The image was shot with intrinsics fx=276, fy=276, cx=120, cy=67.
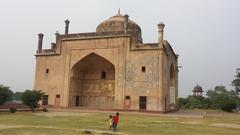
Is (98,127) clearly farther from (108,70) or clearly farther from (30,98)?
(108,70)

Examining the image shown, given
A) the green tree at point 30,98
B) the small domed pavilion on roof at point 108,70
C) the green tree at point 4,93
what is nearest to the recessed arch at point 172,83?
the small domed pavilion on roof at point 108,70

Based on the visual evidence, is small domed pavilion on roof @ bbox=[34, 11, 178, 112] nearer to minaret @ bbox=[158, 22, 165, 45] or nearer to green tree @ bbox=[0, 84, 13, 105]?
minaret @ bbox=[158, 22, 165, 45]

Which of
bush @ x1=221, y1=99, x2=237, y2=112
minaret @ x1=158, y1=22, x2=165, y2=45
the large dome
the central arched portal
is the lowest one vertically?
bush @ x1=221, y1=99, x2=237, y2=112

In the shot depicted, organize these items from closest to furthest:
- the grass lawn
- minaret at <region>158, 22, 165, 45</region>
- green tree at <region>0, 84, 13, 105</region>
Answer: the grass lawn → green tree at <region>0, 84, 13, 105</region> → minaret at <region>158, 22, 165, 45</region>

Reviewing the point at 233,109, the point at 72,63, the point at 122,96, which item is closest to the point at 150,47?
the point at 122,96

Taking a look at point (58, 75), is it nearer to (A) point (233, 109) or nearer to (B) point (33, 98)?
(B) point (33, 98)

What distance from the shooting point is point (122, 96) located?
23.9 metres

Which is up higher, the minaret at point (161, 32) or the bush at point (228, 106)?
the minaret at point (161, 32)

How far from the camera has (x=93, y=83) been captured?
28.5 meters

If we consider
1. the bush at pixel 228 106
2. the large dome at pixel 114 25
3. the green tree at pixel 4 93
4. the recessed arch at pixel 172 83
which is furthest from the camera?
the bush at pixel 228 106

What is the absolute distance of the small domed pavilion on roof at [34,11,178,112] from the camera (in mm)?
23266

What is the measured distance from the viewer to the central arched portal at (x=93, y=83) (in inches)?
1067

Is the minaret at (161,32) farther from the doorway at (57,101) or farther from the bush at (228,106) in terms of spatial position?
the bush at (228,106)

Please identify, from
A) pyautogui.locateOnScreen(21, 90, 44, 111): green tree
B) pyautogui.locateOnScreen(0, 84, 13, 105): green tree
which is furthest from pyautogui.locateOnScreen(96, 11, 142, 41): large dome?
pyautogui.locateOnScreen(0, 84, 13, 105): green tree
